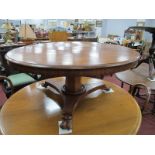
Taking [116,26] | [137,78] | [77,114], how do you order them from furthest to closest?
[116,26]
[137,78]
[77,114]

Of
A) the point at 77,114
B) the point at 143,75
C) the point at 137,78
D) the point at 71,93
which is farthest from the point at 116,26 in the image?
the point at 77,114

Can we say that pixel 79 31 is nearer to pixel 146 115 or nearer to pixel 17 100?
pixel 146 115

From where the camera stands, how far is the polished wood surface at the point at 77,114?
34.0 inches

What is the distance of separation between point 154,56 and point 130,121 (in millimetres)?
1012

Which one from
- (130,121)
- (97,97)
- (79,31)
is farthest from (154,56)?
(79,31)

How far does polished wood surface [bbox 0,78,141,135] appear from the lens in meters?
0.86

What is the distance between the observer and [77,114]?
1.00 meters

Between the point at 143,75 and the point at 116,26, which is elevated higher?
the point at 116,26

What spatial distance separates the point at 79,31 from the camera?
5562 mm

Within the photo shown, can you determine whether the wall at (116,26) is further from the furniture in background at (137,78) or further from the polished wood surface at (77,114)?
the polished wood surface at (77,114)

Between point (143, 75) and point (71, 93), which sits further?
point (143, 75)

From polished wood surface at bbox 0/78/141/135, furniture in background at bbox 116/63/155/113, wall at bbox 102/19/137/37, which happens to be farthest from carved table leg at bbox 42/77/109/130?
wall at bbox 102/19/137/37

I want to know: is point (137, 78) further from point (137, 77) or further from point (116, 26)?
point (116, 26)
